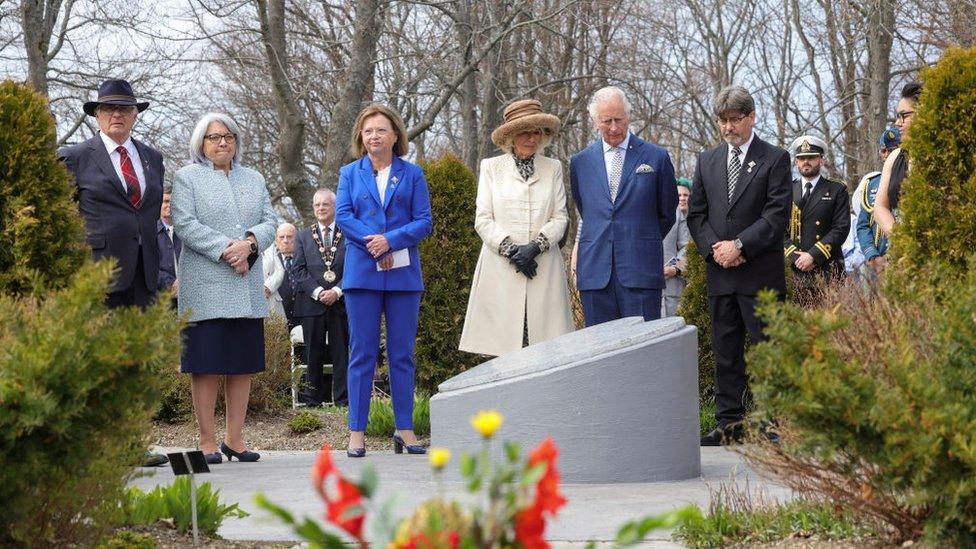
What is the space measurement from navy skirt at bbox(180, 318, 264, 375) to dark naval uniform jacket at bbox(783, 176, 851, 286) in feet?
15.0

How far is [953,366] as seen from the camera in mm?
4070

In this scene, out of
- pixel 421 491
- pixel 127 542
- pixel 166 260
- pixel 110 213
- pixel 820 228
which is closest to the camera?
pixel 127 542

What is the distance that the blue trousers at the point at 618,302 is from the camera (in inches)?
324

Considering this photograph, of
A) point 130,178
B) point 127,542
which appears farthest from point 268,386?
point 127,542

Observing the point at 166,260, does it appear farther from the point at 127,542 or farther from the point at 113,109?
the point at 127,542

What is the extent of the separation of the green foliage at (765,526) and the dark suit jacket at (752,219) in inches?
131

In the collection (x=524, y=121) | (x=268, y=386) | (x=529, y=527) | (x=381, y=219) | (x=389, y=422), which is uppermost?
(x=524, y=121)

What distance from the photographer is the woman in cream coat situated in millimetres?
8359

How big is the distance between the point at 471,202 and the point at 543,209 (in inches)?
116

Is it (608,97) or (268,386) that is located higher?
(608,97)

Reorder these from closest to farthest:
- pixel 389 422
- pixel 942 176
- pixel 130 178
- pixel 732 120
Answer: pixel 942 176, pixel 130 178, pixel 732 120, pixel 389 422

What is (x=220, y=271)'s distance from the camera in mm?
7656

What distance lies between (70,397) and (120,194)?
3.86 m

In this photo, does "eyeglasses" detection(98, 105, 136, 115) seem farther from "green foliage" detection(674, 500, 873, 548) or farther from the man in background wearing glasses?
"green foliage" detection(674, 500, 873, 548)
